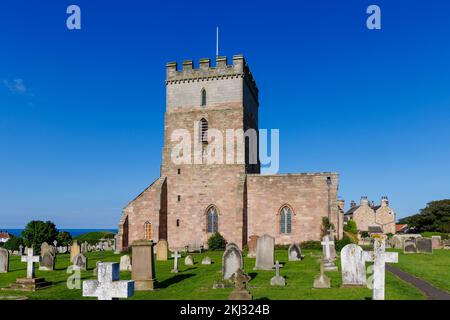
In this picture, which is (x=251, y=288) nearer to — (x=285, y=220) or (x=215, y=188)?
(x=285, y=220)

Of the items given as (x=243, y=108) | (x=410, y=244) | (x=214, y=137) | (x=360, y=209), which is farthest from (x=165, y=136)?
(x=360, y=209)

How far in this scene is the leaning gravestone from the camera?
87.5ft

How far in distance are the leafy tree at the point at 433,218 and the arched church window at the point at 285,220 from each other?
3322 centimetres

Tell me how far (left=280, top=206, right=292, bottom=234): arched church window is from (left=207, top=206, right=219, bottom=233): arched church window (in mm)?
5095

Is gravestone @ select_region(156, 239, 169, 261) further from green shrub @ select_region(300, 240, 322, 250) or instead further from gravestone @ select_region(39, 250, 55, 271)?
green shrub @ select_region(300, 240, 322, 250)

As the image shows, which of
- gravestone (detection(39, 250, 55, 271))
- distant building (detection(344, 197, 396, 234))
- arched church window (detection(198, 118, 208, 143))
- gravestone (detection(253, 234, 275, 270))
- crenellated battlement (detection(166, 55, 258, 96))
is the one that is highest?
crenellated battlement (detection(166, 55, 258, 96))

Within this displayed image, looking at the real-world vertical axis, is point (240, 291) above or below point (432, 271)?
above

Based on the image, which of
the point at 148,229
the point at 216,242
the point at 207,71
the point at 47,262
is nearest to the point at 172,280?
the point at 47,262

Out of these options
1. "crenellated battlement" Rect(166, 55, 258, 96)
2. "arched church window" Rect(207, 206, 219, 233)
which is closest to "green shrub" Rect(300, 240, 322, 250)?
"arched church window" Rect(207, 206, 219, 233)

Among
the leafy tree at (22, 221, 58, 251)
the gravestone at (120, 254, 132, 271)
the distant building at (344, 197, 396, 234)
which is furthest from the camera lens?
the distant building at (344, 197, 396, 234)

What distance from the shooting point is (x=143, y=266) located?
14.0 metres

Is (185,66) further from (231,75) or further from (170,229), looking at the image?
(170,229)

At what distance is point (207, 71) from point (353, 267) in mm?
23535

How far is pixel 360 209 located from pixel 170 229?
171 feet
